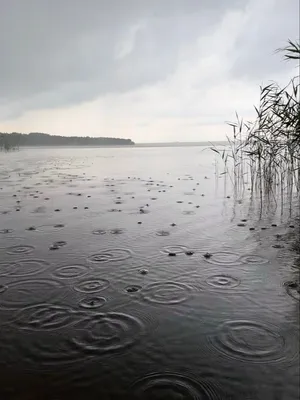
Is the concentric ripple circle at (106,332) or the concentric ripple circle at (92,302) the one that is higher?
the concentric ripple circle at (92,302)

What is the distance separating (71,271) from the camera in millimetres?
4801

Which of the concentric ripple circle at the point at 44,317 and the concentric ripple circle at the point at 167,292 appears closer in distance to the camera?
the concentric ripple circle at the point at 44,317

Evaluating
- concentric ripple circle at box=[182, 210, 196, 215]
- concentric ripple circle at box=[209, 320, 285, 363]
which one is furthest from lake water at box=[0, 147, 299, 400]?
concentric ripple circle at box=[182, 210, 196, 215]

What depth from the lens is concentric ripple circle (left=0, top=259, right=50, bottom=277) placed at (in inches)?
187

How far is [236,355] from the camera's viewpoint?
282cm

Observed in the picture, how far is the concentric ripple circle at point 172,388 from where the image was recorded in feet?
7.88

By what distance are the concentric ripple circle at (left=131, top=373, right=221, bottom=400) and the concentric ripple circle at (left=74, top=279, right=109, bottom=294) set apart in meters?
1.71

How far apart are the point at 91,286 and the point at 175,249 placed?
2.00 m

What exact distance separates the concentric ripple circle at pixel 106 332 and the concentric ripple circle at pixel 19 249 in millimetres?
2728

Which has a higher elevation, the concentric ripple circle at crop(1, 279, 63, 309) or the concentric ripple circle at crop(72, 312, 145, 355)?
Answer: the concentric ripple circle at crop(1, 279, 63, 309)

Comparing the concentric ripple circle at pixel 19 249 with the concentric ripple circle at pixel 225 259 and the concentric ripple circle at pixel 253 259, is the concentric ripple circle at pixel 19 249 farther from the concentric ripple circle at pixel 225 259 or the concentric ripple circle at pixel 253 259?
the concentric ripple circle at pixel 253 259

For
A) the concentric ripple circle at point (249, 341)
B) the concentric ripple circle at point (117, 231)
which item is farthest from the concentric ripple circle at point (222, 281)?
the concentric ripple circle at point (117, 231)

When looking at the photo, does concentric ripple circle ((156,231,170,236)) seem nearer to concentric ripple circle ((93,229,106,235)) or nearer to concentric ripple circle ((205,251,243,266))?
concentric ripple circle ((93,229,106,235))

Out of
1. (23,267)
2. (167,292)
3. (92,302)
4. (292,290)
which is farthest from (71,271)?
(292,290)
